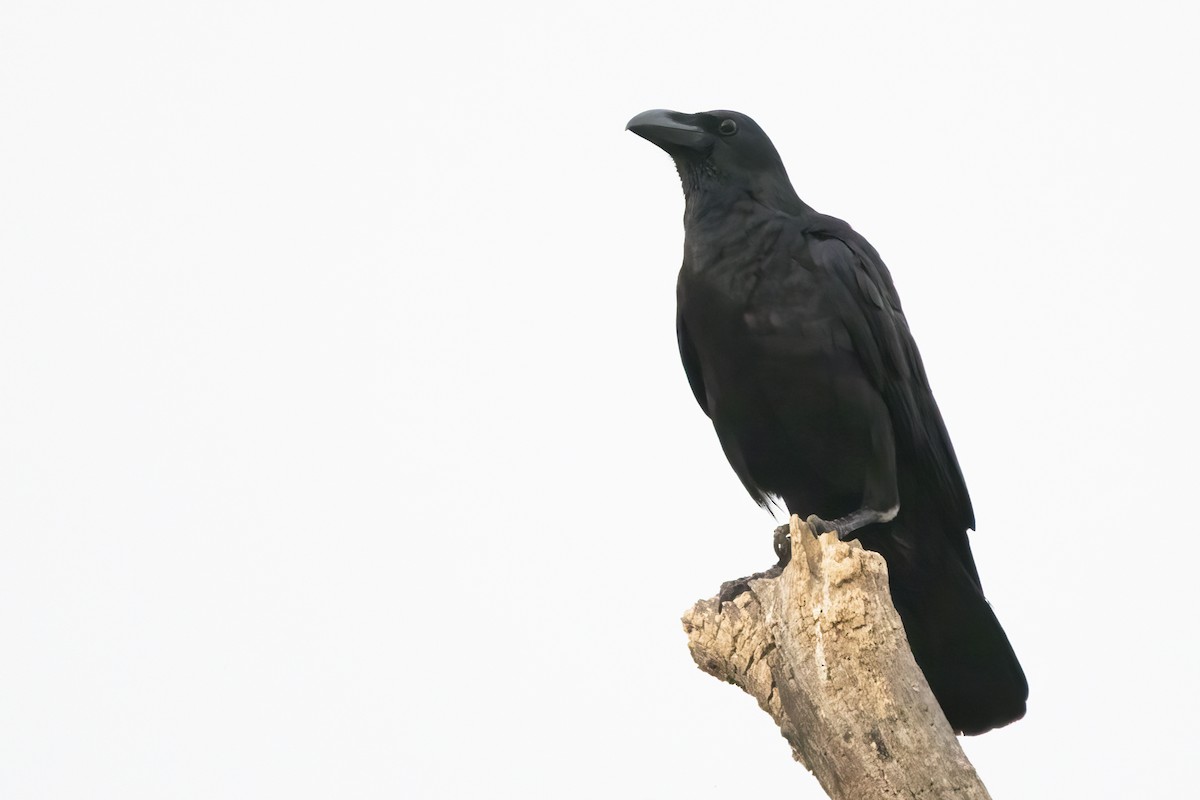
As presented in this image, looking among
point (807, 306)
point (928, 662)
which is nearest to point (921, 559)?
point (928, 662)

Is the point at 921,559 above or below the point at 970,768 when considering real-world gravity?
above

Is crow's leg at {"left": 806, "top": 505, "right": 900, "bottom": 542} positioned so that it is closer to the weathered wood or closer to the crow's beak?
the weathered wood

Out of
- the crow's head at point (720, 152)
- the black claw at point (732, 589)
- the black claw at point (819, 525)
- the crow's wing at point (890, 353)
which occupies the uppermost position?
the crow's head at point (720, 152)

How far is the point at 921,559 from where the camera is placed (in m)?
5.52

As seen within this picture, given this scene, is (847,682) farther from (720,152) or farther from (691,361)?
(720,152)

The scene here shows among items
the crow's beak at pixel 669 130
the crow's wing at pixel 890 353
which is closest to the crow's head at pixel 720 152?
the crow's beak at pixel 669 130

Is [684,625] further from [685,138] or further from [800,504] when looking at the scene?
[685,138]

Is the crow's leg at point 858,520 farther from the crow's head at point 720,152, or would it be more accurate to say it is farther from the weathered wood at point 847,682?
the crow's head at point 720,152

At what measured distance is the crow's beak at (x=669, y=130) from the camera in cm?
581

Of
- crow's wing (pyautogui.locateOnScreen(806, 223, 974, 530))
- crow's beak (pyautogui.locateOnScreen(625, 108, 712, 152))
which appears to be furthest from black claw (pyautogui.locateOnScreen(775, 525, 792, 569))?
crow's beak (pyautogui.locateOnScreen(625, 108, 712, 152))

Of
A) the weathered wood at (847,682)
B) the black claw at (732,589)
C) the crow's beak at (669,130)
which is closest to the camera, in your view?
the weathered wood at (847,682)

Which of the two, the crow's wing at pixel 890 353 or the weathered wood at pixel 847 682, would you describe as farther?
the crow's wing at pixel 890 353

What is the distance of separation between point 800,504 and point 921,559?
53cm

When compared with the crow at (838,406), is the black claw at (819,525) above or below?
below
